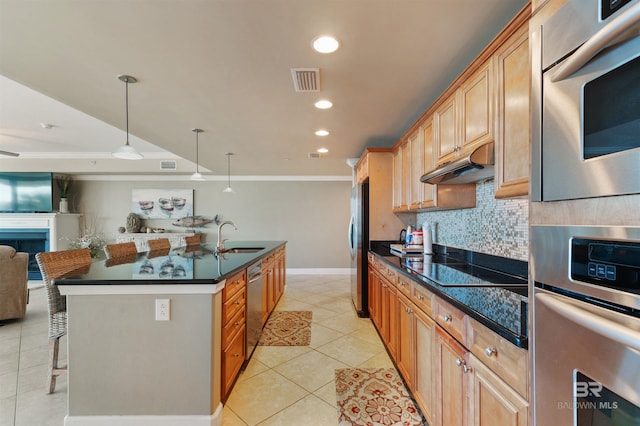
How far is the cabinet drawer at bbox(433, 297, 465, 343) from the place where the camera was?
4.34 ft

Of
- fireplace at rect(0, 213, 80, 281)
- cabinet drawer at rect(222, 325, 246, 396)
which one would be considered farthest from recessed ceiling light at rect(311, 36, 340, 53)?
fireplace at rect(0, 213, 80, 281)

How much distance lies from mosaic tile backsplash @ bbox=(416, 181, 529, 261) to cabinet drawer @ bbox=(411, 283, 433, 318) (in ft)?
2.24

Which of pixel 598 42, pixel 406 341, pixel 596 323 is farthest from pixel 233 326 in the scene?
pixel 598 42

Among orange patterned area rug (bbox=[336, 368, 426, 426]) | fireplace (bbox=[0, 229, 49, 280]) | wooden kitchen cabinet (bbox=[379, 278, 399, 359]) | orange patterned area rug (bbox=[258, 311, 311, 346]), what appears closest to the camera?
orange patterned area rug (bbox=[336, 368, 426, 426])

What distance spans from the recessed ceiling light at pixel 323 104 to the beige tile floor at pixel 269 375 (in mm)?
2365

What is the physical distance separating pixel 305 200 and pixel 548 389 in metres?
6.23

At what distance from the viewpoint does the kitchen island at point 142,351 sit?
1700 mm

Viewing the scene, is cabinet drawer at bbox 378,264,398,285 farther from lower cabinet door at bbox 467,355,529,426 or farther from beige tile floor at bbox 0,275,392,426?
lower cabinet door at bbox 467,355,529,426

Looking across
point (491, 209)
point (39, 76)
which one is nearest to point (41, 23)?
point (39, 76)

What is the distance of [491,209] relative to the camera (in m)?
2.19

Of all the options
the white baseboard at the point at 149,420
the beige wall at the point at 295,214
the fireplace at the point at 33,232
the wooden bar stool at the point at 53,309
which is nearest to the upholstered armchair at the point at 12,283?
the wooden bar stool at the point at 53,309

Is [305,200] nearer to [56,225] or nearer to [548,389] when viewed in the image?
[56,225]

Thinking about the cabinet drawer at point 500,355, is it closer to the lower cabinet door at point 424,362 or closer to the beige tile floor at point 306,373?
the lower cabinet door at point 424,362

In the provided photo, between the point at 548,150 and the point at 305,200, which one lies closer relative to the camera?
the point at 548,150
